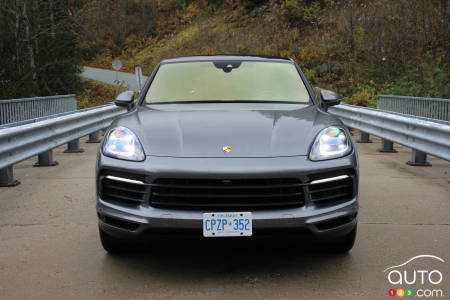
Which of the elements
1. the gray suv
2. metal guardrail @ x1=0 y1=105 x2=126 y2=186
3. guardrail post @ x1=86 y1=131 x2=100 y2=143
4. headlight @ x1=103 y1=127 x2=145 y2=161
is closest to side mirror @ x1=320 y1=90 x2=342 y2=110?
the gray suv

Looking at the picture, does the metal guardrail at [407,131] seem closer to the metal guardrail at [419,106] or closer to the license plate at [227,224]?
the metal guardrail at [419,106]

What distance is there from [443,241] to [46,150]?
242 inches

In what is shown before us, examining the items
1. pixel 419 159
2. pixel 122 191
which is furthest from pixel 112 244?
pixel 419 159

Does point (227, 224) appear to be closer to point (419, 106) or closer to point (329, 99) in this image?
point (329, 99)

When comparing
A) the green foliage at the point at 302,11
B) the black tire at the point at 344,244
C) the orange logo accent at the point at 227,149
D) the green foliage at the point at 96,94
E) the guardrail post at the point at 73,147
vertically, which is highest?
the green foliage at the point at 302,11

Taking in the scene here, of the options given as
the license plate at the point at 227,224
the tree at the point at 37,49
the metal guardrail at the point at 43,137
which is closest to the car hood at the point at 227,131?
the license plate at the point at 227,224

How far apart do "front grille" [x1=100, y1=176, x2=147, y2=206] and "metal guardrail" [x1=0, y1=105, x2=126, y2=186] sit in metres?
3.40

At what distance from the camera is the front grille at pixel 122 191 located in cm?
383

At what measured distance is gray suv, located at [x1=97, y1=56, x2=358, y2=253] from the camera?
3.70 m

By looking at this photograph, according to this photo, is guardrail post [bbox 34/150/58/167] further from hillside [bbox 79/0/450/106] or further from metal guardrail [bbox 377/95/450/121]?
hillside [bbox 79/0/450/106]

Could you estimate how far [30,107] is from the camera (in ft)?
43.1

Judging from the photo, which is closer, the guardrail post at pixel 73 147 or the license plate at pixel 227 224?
the license plate at pixel 227 224

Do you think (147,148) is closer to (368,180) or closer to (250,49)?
(368,180)

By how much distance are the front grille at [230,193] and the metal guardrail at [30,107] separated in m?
8.65
